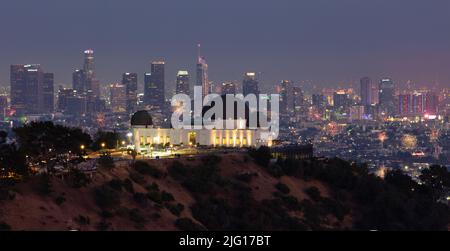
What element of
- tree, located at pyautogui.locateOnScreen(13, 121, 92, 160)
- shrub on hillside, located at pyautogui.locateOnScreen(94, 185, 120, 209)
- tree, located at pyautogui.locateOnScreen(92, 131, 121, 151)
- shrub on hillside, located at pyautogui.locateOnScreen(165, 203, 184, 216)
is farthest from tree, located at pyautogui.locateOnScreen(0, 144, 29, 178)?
tree, located at pyautogui.locateOnScreen(92, 131, 121, 151)

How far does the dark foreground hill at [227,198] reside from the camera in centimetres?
3632

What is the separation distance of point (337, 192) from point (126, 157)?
12.3 meters

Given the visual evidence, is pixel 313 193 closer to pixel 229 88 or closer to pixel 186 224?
pixel 186 224

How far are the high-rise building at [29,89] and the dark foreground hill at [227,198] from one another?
135m

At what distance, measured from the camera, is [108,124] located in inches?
6969

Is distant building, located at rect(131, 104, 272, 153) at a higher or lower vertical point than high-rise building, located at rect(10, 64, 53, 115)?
lower

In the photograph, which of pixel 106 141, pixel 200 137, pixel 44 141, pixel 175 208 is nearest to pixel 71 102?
pixel 200 137

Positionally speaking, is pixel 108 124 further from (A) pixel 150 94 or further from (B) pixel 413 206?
(B) pixel 413 206

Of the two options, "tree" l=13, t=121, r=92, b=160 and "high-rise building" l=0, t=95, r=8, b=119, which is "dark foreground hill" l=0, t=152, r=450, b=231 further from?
"high-rise building" l=0, t=95, r=8, b=119

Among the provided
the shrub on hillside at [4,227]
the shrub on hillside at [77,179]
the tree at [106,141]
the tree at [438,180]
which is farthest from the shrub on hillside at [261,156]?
the shrub on hillside at [4,227]

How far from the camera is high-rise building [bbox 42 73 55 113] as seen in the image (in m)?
190

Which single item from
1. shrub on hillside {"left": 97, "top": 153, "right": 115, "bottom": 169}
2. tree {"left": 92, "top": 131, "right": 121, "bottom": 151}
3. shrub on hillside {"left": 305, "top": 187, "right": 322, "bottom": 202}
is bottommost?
shrub on hillside {"left": 305, "top": 187, "right": 322, "bottom": 202}

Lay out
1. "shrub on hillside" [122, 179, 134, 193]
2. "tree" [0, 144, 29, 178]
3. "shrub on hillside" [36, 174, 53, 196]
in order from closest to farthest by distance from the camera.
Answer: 1. "shrub on hillside" [36, 174, 53, 196]
2. "tree" [0, 144, 29, 178]
3. "shrub on hillside" [122, 179, 134, 193]

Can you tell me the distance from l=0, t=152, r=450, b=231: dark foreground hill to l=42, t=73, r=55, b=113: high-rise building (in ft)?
445
